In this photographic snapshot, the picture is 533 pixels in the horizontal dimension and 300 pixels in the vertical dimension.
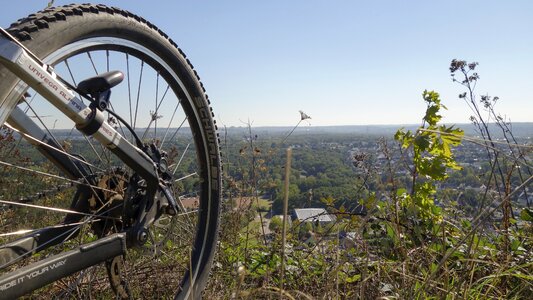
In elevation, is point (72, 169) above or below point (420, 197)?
above

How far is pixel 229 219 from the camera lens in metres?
2.36

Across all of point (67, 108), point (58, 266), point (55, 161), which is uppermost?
point (67, 108)

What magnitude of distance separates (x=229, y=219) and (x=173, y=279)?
1.70 ft

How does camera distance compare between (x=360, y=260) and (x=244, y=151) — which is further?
(x=244, y=151)

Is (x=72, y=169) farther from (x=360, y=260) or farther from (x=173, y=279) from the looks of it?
(x=360, y=260)

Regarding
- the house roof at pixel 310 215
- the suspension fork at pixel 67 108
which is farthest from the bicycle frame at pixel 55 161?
the house roof at pixel 310 215

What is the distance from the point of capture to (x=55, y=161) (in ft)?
4.91

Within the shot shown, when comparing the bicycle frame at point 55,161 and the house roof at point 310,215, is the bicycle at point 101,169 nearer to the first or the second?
the bicycle frame at point 55,161

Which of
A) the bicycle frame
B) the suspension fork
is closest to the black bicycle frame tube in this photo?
the bicycle frame

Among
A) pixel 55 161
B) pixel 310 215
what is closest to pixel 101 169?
pixel 55 161

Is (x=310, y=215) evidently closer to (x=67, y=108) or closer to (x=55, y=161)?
(x=55, y=161)

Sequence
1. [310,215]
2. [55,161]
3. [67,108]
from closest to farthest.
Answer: [67,108], [55,161], [310,215]

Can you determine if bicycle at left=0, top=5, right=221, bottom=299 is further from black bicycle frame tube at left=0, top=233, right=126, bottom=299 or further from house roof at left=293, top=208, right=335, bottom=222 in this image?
house roof at left=293, top=208, right=335, bottom=222

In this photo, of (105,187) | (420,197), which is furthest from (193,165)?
(420,197)
